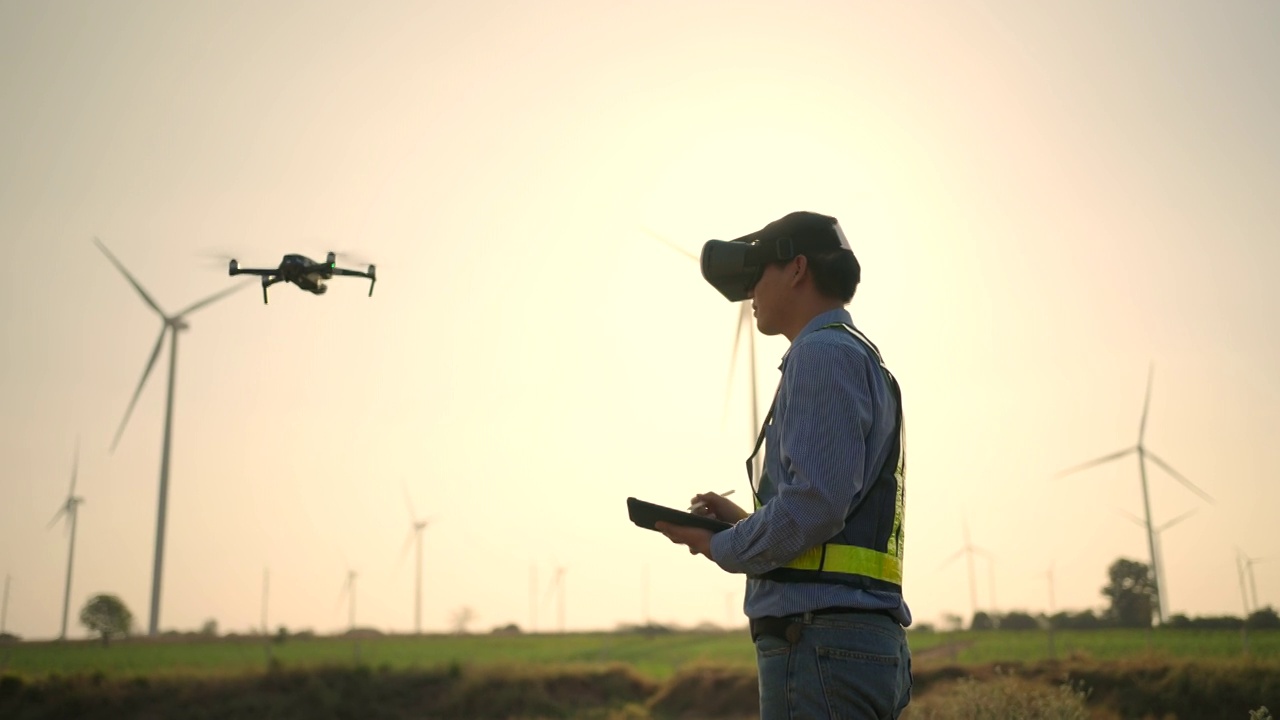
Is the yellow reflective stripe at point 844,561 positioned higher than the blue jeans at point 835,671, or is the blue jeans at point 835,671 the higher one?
→ the yellow reflective stripe at point 844,561

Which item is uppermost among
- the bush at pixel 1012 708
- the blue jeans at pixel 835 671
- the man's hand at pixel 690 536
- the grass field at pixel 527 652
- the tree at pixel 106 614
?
the tree at pixel 106 614

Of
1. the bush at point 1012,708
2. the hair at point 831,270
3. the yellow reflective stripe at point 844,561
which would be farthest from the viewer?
the bush at point 1012,708

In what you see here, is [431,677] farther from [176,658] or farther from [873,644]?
[873,644]

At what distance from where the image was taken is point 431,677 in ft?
135

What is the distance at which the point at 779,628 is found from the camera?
14.3 ft

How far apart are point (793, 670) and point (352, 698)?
121ft

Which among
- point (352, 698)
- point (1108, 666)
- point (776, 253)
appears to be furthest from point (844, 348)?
point (352, 698)

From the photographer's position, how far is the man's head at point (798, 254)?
191 inches

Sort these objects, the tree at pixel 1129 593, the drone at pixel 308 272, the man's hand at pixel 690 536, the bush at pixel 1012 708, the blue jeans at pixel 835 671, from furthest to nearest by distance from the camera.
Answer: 1. the tree at pixel 1129 593
2. the bush at pixel 1012 708
3. the drone at pixel 308 272
4. the man's hand at pixel 690 536
5. the blue jeans at pixel 835 671

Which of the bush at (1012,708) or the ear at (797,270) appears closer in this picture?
the ear at (797,270)

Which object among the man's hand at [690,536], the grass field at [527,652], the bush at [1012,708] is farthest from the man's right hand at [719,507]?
the grass field at [527,652]

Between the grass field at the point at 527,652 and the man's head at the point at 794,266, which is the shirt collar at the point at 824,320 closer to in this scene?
the man's head at the point at 794,266

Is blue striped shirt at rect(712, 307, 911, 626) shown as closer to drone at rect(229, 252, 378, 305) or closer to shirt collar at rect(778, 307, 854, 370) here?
shirt collar at rect(778, 307, 854, 370)

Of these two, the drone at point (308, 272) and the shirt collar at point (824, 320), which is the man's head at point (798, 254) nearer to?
the shirt collar at point (824, 320)
